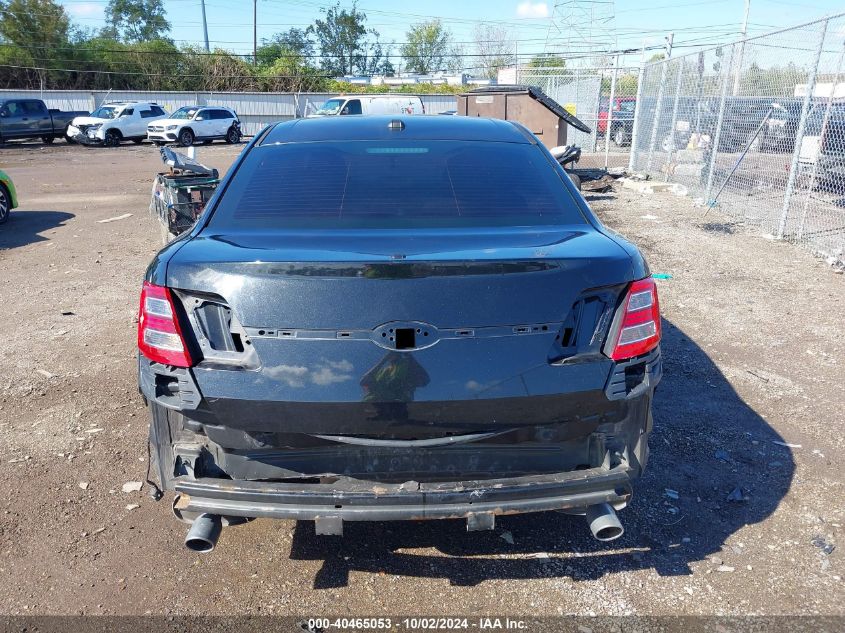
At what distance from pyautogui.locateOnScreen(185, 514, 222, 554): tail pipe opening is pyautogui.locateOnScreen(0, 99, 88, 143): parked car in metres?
30.5

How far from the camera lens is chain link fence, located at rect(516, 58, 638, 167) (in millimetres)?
20516

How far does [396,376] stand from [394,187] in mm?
1161

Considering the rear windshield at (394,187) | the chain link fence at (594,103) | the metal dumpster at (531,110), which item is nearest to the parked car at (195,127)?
the chain link fence at (594,103)

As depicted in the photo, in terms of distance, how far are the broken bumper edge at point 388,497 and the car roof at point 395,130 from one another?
1.87 meters

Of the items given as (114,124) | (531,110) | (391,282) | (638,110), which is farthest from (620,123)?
(391,282)

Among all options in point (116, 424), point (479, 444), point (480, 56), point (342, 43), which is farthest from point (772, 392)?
point (342, 43)

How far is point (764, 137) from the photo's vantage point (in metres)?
10.2

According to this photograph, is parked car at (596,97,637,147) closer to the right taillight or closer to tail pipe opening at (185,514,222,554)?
the right taillight

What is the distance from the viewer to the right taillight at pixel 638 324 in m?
2.44

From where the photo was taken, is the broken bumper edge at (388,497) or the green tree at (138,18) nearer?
the broken bumper edge at (388,497)

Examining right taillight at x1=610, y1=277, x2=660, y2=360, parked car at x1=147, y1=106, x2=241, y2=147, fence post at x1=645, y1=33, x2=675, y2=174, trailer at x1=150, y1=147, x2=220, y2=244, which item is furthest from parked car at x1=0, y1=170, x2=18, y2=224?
parked car at x1=147, y1=106, x2=241, y2=147

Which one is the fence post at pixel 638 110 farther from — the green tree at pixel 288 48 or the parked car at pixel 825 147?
the green tree at pixel 288 48

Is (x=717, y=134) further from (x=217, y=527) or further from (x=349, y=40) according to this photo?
(x=349, y=40)

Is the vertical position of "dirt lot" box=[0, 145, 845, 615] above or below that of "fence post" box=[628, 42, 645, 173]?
below
